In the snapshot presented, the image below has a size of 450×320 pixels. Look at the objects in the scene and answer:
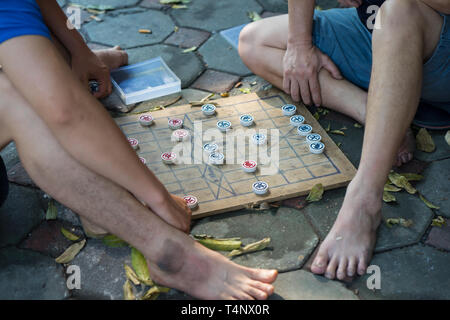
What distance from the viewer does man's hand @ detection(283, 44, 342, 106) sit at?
218 centimetres

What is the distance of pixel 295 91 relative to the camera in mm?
2260

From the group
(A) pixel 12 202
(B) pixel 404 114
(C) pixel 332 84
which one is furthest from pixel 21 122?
(C) pixel 332 84

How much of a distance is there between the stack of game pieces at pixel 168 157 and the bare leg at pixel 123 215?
53 centimetres

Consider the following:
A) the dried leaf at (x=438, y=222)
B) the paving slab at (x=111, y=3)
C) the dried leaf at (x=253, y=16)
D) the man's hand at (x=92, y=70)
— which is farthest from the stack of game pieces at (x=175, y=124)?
the paving slab at (x=111, y=3)

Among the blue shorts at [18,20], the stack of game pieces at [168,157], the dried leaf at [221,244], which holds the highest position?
the blue shorts at [18,20]

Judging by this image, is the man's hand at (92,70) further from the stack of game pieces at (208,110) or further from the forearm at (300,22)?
the forearm at (300,22)

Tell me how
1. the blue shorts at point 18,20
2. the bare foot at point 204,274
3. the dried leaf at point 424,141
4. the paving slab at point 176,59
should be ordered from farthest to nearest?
the paving slab at point 176,59 → the dried leaf at point 424,141 → the bare foot at point 204,274 → the blue shorts at point 18,20

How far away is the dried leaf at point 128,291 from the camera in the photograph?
4.93ft

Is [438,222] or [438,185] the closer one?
[438,222]

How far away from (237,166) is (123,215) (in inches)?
25.7

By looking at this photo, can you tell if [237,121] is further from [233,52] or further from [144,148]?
[233,52]

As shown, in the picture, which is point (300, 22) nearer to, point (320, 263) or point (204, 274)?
point (320, 263)

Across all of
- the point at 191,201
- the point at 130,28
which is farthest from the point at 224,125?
the point at 130,28

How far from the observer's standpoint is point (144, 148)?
6.78ft
